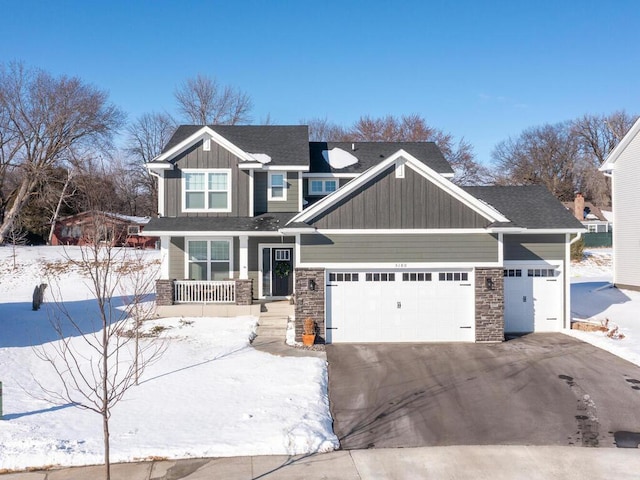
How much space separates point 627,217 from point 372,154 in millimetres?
13595

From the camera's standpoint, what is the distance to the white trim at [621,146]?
23078mm

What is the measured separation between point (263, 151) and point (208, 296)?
6575 mm

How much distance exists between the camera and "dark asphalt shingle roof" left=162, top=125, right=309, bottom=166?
63.3 ft

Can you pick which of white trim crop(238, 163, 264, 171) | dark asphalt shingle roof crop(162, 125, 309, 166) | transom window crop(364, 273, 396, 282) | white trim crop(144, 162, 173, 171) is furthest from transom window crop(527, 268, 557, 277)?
white trim crop(144, 162, 173, 171)

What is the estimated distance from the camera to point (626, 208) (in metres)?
24.2

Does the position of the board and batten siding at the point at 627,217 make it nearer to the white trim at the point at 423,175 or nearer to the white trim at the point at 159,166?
the white trim at the point at 423,175

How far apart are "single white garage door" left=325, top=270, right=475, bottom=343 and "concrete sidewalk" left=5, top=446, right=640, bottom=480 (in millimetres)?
6536

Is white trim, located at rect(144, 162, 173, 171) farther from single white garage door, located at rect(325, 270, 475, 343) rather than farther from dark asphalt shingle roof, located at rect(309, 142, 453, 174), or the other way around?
single white garage door, located at rect(325, 270, 475, 343)

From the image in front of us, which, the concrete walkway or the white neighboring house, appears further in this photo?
the white neighboring house

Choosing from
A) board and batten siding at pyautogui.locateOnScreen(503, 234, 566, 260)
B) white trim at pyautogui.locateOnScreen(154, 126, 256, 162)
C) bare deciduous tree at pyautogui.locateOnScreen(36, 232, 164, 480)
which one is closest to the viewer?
bare deciduous tree at pyautogui.locateOnScreen(36, 232, 164, 480)

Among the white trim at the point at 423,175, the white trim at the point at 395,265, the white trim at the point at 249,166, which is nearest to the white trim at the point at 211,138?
Answer: the white trim at the point at 249,166

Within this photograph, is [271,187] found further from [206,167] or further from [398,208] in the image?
[398,208]

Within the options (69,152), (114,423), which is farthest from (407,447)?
(69,152)

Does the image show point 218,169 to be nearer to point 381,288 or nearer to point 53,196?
point 381,288
